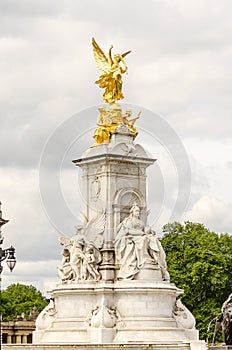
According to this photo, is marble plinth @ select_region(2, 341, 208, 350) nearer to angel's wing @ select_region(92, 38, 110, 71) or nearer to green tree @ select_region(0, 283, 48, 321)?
angel's wing @ select_region(92, 38, 110, 71)

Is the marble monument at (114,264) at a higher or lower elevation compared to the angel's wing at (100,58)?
lower

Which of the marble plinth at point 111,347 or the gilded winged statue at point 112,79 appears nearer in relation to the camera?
the marble plinth at point 111,347

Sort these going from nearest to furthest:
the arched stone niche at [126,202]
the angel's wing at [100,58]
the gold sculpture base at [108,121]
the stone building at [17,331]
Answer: the arched stone niche at [126,202], the gold sculpture base at [108,121], the angel's wing at [100,58], the stone building at [17,331]

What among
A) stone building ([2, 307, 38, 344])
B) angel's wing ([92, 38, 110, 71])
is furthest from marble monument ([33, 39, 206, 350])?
stone building ([2, 307, 38, 344])

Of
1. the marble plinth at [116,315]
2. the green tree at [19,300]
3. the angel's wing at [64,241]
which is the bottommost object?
the marble plinth at [116,315]

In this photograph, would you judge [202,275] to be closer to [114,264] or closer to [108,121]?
[108,121]

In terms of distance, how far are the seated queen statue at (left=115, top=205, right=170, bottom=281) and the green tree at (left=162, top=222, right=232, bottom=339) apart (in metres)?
19.8

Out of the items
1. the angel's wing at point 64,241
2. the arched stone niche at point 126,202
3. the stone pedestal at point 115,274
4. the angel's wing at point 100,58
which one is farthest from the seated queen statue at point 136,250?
the angel's wing at point 100,58

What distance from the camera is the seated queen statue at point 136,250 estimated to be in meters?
48.5

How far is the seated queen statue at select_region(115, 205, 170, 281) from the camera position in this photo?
159 ft

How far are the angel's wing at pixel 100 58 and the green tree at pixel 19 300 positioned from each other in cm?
4402

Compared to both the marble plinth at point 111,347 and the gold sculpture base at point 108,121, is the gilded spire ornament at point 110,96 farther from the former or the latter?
the marble plinth at point 111,347

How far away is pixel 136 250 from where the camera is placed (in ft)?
159

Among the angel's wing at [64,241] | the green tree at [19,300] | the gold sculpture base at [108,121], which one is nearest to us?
the angel's wing at [64,241]
